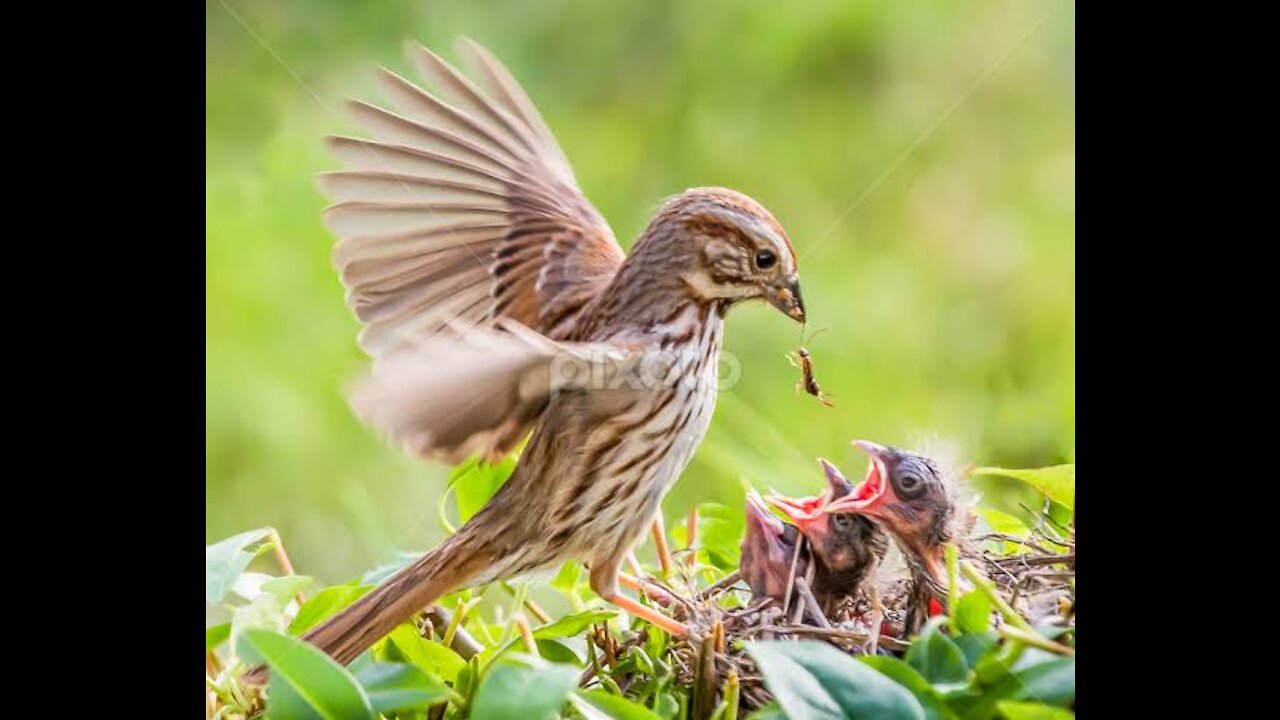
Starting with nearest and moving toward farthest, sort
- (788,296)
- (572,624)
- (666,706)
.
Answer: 1. (666,706)
2. (572,624)
3. (788,296)

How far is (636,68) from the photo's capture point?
14.0 ft

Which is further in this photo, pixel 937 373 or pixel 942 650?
pixel 937 373

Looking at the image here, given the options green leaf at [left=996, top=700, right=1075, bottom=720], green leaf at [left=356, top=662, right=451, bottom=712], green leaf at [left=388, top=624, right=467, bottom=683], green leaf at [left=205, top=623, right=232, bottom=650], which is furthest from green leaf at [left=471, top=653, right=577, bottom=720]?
green leaf at [left=205, top=623, right=232, bottom=650]

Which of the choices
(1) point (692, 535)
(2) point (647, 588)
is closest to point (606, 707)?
(2) point (647, 588)

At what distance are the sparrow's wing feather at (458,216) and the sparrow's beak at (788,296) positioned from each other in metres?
0.27

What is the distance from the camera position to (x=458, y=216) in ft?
8.04

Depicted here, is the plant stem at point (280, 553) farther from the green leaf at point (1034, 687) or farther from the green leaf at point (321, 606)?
the green leaf at point (1034, 687)

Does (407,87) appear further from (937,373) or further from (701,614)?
(937,373)

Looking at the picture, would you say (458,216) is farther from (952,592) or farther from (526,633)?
(952,592)

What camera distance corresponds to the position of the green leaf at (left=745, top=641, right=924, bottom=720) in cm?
153

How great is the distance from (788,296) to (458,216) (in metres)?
0.55

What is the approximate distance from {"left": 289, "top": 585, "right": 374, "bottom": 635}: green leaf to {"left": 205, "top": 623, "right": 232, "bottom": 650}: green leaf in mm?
93
